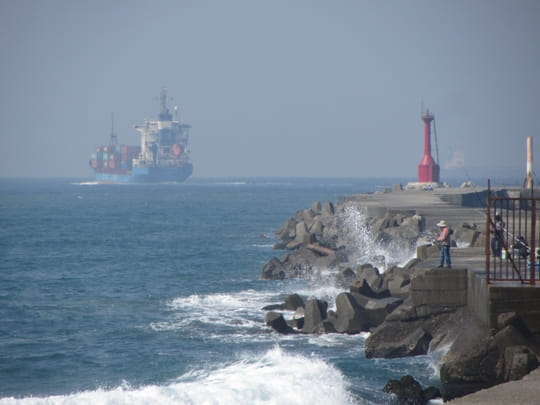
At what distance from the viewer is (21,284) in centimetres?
2977

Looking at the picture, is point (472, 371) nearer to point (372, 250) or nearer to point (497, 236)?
point (497, 236)

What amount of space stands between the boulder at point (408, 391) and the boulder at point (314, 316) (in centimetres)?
474

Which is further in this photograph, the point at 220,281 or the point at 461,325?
the point at 220,281

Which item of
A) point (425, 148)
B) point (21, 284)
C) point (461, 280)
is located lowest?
point (21, 284)

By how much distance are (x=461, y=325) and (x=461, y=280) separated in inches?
47.9

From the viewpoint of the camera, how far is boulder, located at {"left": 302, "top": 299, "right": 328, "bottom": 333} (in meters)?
18.7

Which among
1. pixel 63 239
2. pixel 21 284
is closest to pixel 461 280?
pixel 21 284

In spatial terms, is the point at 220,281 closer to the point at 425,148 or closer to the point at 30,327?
the point at 30,327

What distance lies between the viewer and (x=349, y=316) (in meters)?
18.2

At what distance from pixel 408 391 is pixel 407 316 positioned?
9.82 ft

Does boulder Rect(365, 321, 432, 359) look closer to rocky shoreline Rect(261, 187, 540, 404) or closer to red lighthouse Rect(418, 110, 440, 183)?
rocky shoreline Rect(261, 187, 540, 404)

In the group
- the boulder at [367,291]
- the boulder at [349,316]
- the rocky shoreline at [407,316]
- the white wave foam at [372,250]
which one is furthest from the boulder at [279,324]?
the white wave foam at [372,250]

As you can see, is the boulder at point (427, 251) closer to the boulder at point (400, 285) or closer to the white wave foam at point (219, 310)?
the boulder at point (400, 285)

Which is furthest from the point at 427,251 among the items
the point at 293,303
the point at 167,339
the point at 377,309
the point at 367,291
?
the point at 167,339
